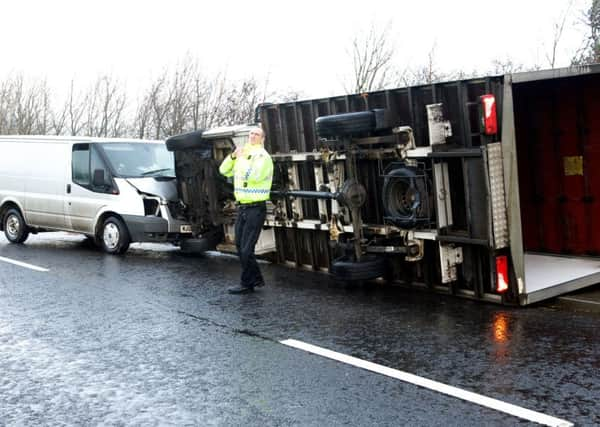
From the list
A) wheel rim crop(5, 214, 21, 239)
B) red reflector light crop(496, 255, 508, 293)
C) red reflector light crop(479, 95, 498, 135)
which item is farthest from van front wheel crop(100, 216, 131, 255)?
red reflector light crop(479, 95, 498, 135)

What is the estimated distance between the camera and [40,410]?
4625 millimetres

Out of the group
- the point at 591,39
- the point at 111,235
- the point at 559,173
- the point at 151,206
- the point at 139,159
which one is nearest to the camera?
the point at 559,173

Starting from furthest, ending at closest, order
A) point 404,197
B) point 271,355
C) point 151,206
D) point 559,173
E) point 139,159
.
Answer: point 139,159
point 151,206
point 559,173
point 404,197
point 271,355

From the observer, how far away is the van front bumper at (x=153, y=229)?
11.0 metres

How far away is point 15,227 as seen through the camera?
13.1 meters

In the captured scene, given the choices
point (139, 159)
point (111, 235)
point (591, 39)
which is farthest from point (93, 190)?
point (591, 39)

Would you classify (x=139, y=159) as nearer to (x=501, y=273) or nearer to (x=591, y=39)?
(x=501, y=273)

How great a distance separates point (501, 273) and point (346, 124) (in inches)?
86.6

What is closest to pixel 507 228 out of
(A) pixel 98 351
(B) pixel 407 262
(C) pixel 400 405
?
(B) pixel 407 262

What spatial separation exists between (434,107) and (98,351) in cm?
385

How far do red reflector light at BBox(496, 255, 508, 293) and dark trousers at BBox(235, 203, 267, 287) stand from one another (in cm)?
266

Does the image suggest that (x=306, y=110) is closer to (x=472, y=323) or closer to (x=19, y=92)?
(x=472, y=323)

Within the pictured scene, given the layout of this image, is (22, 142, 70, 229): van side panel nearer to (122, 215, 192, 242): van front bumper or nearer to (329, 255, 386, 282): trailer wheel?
(122, 215, 192, 242): van front bumper

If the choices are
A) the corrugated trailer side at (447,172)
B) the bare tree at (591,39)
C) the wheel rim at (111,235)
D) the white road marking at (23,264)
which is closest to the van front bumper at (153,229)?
the wheel rim at (111,235)
